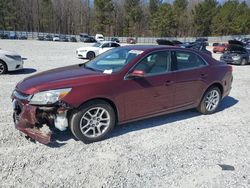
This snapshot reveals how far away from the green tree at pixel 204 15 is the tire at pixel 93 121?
7330cm

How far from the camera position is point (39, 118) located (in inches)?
143

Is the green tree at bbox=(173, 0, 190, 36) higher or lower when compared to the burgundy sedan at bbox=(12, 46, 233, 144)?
higher

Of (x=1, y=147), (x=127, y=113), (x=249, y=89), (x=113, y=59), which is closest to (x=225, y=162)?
(x=127, y=113)

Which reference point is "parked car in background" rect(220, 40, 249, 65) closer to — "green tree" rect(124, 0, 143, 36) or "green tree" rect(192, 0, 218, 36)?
"green tree" rect(192, 0, 218, 36)

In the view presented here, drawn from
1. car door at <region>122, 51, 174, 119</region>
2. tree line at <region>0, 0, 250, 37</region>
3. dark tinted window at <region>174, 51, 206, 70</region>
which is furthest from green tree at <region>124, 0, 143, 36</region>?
car door at <region>122, 51, 174, 119</region>

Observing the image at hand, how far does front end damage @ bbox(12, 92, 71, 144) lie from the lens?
11.7ft

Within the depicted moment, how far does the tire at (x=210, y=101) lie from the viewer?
209 inches

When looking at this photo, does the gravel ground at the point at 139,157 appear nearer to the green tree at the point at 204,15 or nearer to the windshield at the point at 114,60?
the windshield at the point at 114,60

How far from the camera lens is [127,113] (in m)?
4.14

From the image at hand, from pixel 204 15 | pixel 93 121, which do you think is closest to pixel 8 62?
pixel 93 121

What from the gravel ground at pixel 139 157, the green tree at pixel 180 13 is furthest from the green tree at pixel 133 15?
the gravel ground at pixel 139 157

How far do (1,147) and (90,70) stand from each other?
74.1 inches

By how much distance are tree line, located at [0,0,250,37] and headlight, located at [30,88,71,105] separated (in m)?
69.5

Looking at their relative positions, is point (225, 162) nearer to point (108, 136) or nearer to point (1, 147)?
point (108, 136)
